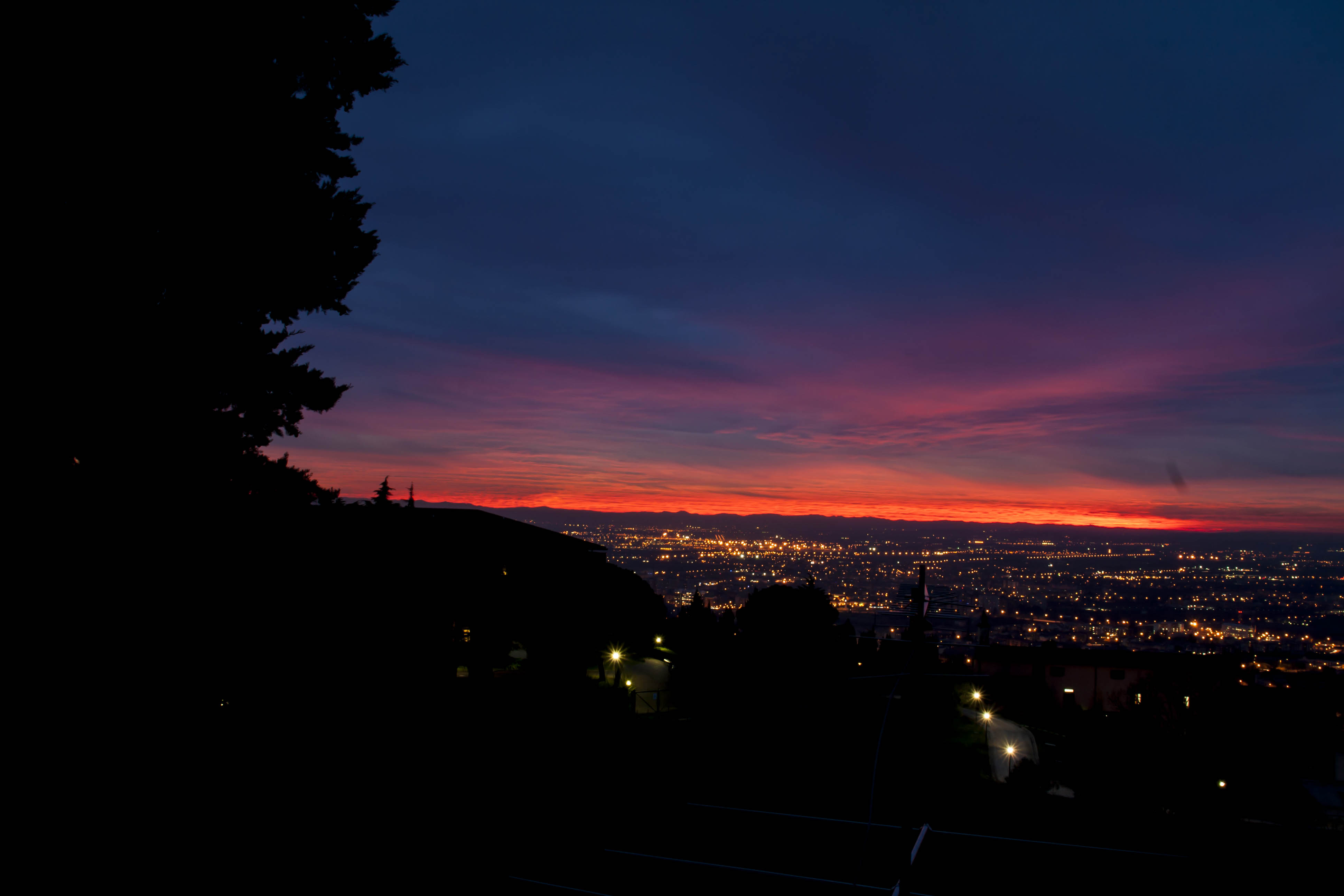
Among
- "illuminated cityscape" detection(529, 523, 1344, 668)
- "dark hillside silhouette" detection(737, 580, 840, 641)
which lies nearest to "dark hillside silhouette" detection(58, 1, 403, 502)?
"dark hillside silhouette" detection(737, 580, 840, 641)

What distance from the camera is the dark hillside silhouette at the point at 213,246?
4.59 meters

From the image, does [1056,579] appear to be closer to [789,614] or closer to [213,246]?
[789,614]

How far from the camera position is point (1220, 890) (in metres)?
5.62

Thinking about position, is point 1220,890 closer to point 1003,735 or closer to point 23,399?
point 23,399

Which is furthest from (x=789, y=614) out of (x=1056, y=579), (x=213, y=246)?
(x=1056, y=579)

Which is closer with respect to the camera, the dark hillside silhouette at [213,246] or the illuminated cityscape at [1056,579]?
the dark hillside silhouette at [213,246]

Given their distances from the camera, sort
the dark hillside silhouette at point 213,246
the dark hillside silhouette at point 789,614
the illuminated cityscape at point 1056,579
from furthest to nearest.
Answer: the illuminated cityscape at point 1056,579 < the dark hillside silhouette at point 789,614 < the dark hillside silhouette at point 213,246

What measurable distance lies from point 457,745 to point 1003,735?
15637 millimetres

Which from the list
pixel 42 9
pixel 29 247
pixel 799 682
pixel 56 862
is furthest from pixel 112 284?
pixel 799 682

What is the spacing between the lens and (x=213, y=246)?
209 inches

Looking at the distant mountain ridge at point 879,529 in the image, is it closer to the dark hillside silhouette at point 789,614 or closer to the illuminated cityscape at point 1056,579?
the illuminated cityscape at point 1056,579

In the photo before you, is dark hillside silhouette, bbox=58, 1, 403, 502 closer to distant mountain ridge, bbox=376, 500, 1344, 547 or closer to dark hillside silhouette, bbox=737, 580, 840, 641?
dark hillside silhouette, bbox=737, 580, 840, 641

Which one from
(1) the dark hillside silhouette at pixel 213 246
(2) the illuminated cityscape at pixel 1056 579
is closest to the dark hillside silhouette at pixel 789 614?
(2) the illuminated cityscape at pixel 1056 579

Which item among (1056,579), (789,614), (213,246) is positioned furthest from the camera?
(1056,579)
